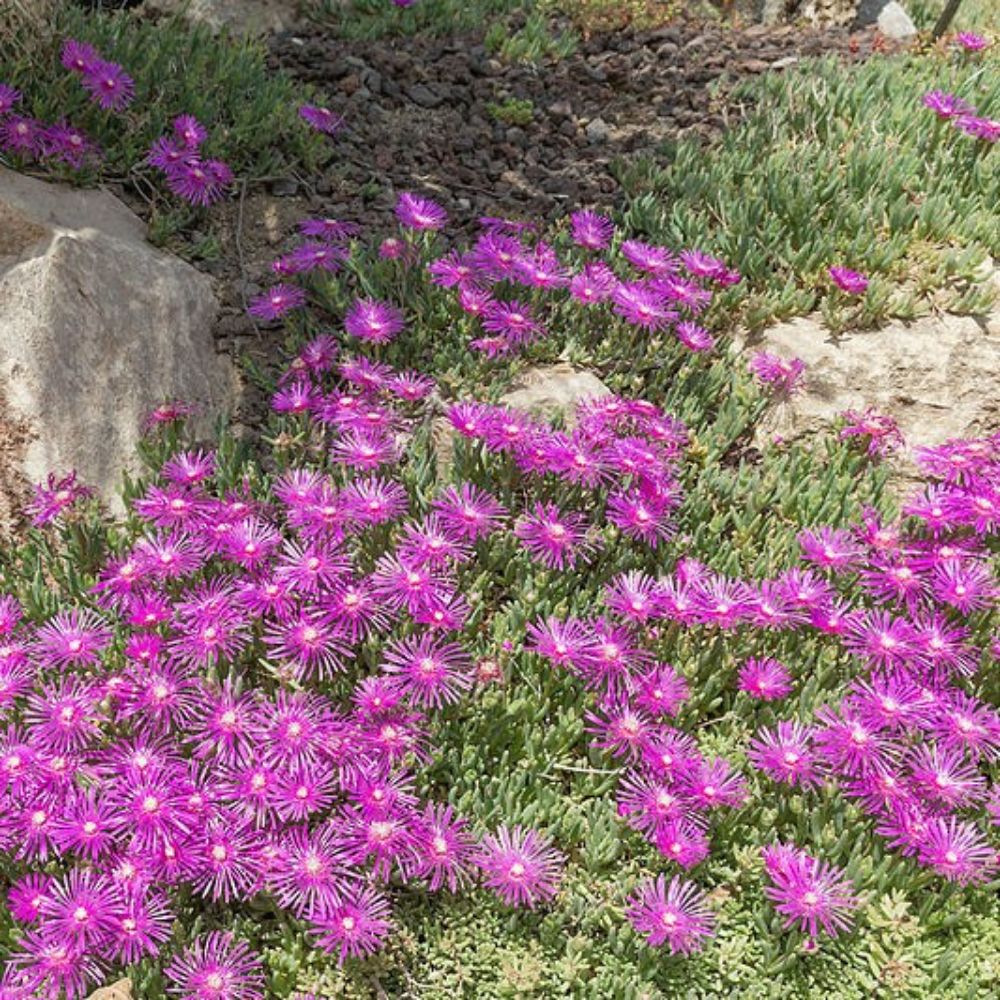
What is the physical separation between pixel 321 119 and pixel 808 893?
160 inches

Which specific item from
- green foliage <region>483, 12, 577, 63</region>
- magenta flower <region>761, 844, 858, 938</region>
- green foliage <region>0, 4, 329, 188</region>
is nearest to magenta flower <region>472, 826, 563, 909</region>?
magenta flower <region>761, 844, 858, 938</region>

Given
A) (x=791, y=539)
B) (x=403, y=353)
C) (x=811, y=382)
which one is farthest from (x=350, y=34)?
(x=791, y=539)

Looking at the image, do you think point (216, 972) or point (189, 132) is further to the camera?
point (189, 132)

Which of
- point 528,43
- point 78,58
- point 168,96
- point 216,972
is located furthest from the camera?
point 528,43

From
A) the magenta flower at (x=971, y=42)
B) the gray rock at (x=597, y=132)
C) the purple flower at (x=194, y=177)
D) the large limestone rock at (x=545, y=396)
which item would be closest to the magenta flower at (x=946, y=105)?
the magenta flower at (x=971, y=42)

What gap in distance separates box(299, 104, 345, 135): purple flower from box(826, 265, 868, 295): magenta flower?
2419 millimetres

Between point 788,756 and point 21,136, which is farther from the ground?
point 21,136

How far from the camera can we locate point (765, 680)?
12.3 ft

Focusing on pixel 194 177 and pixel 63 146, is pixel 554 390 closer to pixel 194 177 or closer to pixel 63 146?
pixel 194 177

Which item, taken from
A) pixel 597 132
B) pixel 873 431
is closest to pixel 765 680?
pixel 873 431

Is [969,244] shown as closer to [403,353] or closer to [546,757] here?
[403,353]

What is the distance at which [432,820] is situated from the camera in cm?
335

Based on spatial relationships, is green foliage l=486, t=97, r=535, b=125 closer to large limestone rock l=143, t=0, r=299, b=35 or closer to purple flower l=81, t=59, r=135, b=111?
large limestone rock l=143, t=0, r=299, b=35

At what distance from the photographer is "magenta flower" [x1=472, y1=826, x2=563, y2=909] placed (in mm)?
3236
